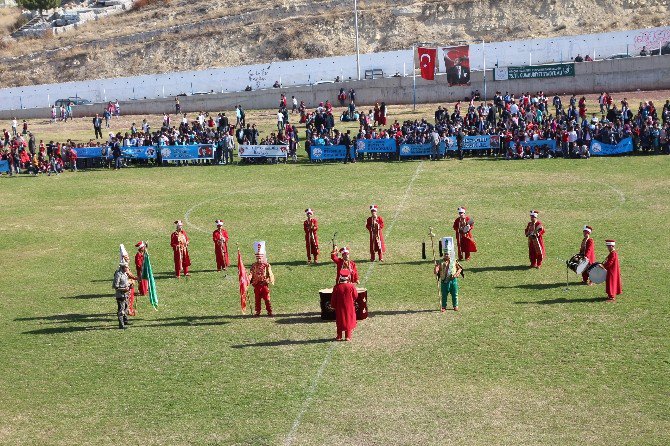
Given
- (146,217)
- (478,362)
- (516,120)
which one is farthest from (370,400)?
(516,120)

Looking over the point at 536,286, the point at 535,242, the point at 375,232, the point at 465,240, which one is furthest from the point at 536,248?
the point at 375,232

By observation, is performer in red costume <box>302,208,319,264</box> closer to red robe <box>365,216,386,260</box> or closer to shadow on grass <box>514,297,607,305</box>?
red robe <box>365,216,386,260</box>

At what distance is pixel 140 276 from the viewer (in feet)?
75.6

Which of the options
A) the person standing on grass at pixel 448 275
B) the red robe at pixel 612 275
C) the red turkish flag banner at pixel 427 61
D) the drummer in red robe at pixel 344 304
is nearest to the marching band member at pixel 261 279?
the drummer in red robe at pixel 344 304

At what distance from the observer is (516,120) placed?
1731 inches

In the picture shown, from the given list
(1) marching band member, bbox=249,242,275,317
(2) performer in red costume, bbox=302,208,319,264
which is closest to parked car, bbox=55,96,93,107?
(2) performer in red costume, bbox=302,208,319,264

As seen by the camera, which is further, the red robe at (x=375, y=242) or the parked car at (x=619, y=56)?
the parked car at (x=619, y=56)

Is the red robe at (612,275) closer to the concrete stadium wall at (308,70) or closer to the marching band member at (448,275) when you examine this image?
the marching band member at (448,275)

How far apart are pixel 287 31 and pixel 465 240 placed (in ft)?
184

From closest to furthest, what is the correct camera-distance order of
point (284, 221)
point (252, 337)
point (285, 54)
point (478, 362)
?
1. point (478, 362)
2. point (252, 337)
3. point (284, 221)
4. point (285, 54)

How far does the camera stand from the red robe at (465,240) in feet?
82.6

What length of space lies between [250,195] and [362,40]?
43.1m

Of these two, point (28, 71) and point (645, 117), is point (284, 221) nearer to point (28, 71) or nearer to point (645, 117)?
point (645, 117)

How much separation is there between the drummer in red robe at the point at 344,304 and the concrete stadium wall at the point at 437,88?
1609 inches
